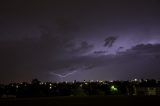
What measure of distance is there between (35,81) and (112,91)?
65.7m

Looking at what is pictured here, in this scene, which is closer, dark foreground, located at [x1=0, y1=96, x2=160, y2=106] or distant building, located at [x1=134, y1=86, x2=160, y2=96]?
dark foreground, located at [x1=0, y1=96, x2=160, y2=106]

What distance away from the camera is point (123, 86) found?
579 feet

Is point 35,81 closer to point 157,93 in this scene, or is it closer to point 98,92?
point 98,92

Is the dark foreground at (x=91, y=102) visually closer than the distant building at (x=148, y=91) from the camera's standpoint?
Yes

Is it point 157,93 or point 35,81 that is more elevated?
point 35,81

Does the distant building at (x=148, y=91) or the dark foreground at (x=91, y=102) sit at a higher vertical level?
the distant building at (x=148, y=91)

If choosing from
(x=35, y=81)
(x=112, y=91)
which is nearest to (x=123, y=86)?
(x=112, y=91)

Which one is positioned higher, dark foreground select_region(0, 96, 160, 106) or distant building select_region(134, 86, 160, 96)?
distant building select_region(134, 86, 160, 96)

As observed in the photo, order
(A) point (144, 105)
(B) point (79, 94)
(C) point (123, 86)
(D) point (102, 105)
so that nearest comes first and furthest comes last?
(A) point (144, 105), (D) point (102, 105), (B) point (79, 94), (C) point (123, 86)

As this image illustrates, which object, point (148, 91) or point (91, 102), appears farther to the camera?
point (148, 91)

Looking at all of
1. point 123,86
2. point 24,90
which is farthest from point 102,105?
point 123,86

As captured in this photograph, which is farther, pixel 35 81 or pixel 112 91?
pixel 35 81

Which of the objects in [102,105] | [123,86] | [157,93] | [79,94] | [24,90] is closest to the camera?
[102,105]

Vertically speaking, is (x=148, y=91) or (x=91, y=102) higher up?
(x=148, y=91)
